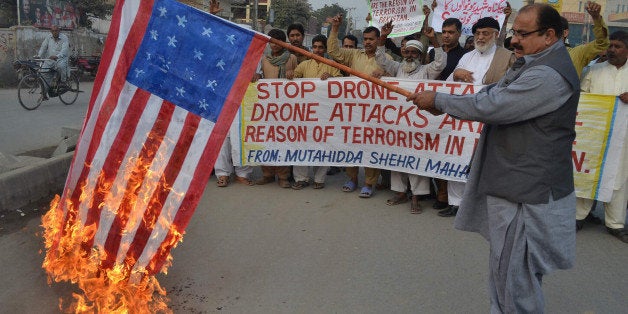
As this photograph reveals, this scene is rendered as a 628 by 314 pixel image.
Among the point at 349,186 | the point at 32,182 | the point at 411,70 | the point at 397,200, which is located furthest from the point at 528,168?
the point at 32,182

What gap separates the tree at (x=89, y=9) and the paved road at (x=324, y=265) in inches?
919

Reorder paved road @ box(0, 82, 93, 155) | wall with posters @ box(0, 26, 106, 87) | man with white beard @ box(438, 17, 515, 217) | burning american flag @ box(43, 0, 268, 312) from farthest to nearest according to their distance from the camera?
wall with posters @ box(0, 26, 106, 87) → paved road @ box(0, 82, 93, 155) → man with white beard @ box(438, 17, 515, 217) → burning american flag @ box(43, 0, 268, 312)

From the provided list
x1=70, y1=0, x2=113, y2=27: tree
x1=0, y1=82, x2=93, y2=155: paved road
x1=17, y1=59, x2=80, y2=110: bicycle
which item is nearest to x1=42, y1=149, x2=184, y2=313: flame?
x1=0, y1=82, x2=93, y2=155: paved road

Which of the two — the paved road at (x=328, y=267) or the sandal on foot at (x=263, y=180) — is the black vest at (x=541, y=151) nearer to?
the paved road at (x=328, y=267)

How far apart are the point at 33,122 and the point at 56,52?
348cm

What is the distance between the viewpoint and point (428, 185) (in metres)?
5.75

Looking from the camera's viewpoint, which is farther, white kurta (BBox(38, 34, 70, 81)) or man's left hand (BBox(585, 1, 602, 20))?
white kurta (BBox(38, 34, 70, 81))

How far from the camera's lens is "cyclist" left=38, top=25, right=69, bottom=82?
1182cm

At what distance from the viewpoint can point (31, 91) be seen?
1122 cm

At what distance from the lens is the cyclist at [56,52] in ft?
38.8

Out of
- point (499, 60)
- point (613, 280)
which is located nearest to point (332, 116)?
point (499, 60)

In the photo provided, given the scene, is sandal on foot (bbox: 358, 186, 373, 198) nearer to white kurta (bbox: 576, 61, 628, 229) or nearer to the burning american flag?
white kurta (bbox: 576, 61, 628, 229)

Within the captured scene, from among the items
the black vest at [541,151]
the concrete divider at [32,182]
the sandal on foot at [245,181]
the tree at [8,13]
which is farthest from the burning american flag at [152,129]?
the tree at [8,13]

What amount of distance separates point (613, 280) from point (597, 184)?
1450mm
